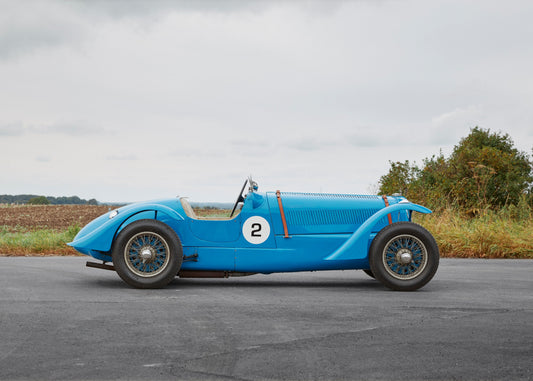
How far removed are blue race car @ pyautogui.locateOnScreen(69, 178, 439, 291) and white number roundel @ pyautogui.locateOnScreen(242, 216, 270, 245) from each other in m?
0.01

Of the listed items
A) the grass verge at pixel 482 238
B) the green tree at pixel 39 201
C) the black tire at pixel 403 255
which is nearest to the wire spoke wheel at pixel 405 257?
the black tire at pixel 403 255

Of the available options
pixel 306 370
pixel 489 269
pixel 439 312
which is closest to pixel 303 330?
pixel 306 370

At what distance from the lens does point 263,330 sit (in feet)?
16.2

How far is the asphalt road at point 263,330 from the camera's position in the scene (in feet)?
12.7

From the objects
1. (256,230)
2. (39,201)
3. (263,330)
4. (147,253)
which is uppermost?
(39,201)

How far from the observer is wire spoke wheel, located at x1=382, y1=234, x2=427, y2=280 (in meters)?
7.08

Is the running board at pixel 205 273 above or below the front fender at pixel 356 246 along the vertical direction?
below

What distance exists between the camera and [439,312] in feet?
19.0

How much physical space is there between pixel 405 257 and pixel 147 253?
3077 millimetres

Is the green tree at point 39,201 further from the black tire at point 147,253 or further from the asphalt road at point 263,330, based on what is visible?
the black tire at point 147,253

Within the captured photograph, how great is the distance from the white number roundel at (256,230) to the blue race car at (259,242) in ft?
0.04

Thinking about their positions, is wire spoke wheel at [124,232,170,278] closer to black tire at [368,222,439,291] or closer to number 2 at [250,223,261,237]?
number 2 at [250,223,261,237]

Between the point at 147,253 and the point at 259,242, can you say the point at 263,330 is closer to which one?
the point at 259,242

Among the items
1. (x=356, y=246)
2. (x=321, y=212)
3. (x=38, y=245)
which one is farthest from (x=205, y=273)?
(x=38, y=245)
